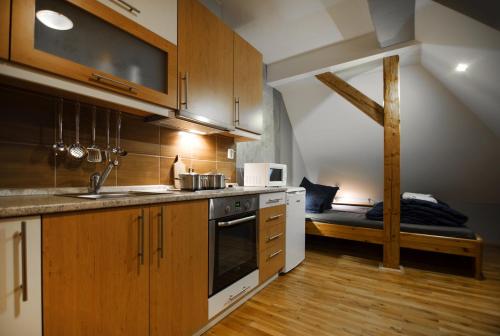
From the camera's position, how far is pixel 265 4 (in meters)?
2.20

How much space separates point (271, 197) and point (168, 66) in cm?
133

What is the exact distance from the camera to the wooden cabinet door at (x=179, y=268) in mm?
1182

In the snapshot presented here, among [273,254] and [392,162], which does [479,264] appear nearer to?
[392,162]

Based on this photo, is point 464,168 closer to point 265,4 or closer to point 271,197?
point 271,197

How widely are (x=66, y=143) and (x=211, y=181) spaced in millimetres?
960

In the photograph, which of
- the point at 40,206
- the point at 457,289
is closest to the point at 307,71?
the point at 457,289

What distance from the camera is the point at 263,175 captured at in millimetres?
2463

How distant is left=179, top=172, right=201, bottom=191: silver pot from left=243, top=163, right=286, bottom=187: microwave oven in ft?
2.79

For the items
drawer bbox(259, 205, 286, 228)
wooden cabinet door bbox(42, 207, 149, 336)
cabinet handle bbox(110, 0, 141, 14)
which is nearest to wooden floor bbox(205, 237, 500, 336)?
drawer bbox(259, 205, 286, 228)

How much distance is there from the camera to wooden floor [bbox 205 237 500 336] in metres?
1.56

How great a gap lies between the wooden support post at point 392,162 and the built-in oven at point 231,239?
164 centimetres

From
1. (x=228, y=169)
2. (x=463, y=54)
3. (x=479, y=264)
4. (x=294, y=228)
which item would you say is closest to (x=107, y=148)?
(x=228, y=169)

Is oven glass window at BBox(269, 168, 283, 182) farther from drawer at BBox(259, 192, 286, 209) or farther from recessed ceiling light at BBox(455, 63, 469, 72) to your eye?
recessed ceiling light at BBox(455, 63, 469, 72)

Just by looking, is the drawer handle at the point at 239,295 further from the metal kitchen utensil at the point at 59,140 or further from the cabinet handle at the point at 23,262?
the metal kitchen utensil at the point at 59,140
